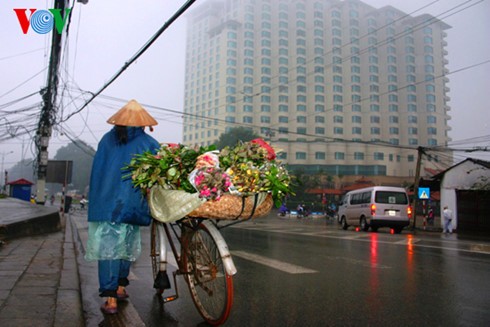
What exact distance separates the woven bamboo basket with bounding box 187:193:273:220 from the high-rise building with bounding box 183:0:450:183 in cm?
8627

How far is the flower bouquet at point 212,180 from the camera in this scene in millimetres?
2900

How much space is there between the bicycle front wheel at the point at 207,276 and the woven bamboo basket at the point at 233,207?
0.28 metres

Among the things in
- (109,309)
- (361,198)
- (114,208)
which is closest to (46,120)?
(361,198)

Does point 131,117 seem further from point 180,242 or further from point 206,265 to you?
point 206,265

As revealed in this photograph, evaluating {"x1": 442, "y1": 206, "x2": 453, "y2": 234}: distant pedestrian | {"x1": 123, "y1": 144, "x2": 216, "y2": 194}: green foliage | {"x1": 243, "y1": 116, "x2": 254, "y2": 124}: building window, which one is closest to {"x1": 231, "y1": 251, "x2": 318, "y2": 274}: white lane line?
{"x1": 123, "y1": 144, "x2": 216, "y2": 194}: green foliage

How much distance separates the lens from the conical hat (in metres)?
3.53

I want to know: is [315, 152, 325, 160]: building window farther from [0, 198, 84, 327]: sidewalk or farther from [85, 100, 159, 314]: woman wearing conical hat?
[85, 100, 159, 314]: woman wearing conical hat

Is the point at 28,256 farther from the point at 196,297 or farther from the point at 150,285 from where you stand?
the point at 196,297

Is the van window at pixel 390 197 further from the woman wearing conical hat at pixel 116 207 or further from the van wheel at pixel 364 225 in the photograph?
the woman wearing conical hat at pixel 116 207

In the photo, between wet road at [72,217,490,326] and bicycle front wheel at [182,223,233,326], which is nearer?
bicycle front wheel at [182,223,233,326]

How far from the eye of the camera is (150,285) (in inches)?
184

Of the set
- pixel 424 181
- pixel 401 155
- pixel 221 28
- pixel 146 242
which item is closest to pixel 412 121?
pixel 401 155

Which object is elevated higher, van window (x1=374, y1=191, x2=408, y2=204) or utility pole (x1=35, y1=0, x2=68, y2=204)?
utility pole (x1=35, y1=0, x2=68, y2=204)

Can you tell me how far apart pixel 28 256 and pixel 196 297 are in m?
3.56
